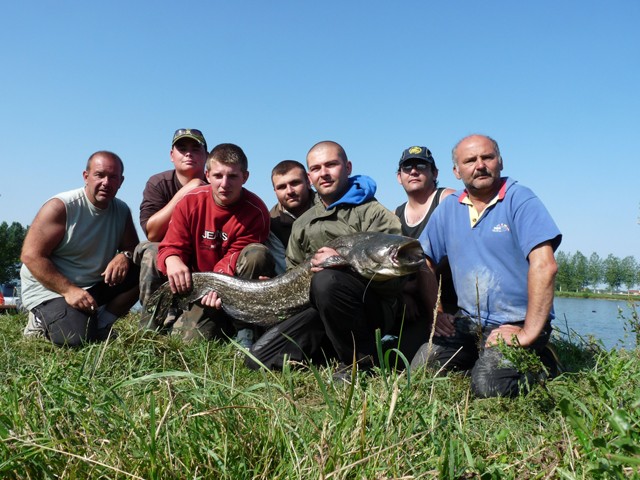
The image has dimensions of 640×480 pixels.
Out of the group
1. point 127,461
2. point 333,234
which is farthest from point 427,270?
point 127,461

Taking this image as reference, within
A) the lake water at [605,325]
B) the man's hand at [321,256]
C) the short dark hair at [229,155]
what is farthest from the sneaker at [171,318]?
the lake water at [605,325]

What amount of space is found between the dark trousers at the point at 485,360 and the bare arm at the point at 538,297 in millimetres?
97

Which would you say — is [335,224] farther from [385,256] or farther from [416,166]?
[416,166]

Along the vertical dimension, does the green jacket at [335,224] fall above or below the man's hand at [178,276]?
above

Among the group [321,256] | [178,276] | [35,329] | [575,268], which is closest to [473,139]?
[321,256]

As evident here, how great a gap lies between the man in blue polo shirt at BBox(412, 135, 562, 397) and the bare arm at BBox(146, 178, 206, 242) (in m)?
2.74

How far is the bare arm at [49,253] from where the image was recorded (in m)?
5.46

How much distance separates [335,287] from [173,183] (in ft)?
10.1

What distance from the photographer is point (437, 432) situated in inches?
84.9

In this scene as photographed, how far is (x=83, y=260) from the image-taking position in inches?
230

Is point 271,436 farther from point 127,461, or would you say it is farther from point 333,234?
point 333,234

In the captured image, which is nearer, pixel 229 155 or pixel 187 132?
pixel 229 155

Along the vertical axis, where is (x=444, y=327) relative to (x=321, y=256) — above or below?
below

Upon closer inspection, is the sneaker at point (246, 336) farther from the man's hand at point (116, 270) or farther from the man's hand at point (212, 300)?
the man's hand at point (116, 270)
